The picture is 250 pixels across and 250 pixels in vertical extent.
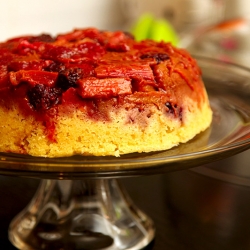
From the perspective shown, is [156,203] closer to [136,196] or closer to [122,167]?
[136,196]

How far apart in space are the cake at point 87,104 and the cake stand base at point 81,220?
0.25 metres

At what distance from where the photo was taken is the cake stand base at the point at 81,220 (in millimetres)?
1219

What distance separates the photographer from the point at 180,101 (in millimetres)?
1124

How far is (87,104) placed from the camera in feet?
3.35

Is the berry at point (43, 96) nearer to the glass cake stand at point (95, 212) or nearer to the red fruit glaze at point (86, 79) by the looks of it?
the red fruit glaze at point (86, 79)

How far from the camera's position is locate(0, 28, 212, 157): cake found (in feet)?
3.33

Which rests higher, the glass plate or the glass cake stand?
the glass plate

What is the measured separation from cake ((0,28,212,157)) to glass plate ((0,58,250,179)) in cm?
3

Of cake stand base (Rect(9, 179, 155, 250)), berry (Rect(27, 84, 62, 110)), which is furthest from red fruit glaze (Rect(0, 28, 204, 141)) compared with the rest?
cake stand base (Rect(9, 179, 155, 250))

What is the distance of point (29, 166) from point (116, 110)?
22cm

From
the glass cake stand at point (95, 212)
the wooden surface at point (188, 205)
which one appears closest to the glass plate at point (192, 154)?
the glass cake stand at point (95, 212)

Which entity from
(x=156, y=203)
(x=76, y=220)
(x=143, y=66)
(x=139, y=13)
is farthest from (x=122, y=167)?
(x=139, y=13)

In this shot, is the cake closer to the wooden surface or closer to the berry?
the berry

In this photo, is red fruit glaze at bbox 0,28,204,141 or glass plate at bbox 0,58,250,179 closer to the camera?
glass plate at bbox 0,58,250,179
